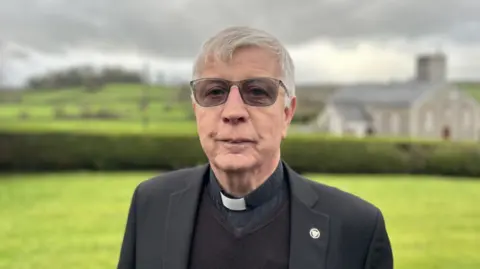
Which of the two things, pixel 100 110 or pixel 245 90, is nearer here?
pixel 245 90

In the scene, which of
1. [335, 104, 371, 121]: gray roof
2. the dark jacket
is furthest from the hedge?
the dark jacket

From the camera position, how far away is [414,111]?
24156mm

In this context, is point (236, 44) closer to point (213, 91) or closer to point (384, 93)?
point (213, 91)

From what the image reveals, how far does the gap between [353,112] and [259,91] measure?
25471 mm

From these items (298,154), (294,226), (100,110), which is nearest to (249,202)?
(294,226)

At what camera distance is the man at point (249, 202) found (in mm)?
1687

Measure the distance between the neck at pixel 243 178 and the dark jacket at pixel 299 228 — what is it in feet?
0.36

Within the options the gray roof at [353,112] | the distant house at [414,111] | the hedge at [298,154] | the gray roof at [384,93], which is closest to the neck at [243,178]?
the hedge at [298,154]

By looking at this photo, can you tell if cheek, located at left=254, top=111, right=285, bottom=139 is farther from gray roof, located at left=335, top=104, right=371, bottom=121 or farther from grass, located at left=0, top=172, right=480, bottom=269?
gray roof, located at left=335, top=104, right=371, bottom=121

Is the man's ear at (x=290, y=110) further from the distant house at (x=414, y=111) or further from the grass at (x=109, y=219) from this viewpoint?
the distant house at (x=414, y=111)

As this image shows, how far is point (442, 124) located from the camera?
23312 millimetres

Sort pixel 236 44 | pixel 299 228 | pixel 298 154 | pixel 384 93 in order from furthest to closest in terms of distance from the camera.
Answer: pixel 384 93 < pixel 298 154 < pixel 299 228 < pixel 236 44

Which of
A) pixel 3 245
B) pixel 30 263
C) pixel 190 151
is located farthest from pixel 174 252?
pixel 190 151

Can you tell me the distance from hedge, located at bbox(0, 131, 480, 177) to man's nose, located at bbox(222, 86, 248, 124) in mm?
18810
